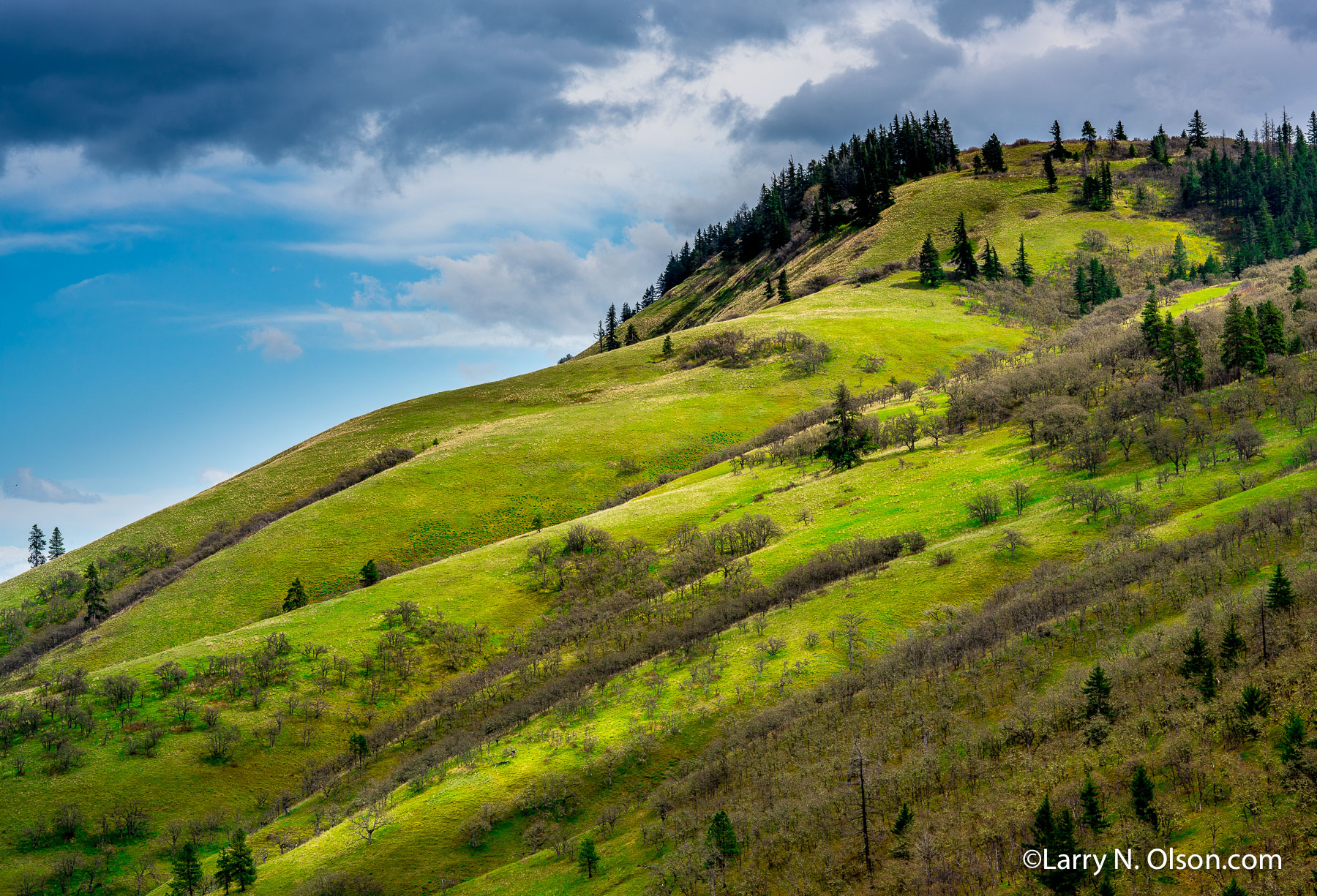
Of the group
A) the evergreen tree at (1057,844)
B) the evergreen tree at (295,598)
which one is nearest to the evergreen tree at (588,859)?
the evergreen tree at (1057,844)

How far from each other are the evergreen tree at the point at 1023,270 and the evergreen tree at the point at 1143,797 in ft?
513

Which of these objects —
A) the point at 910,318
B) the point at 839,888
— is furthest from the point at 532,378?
the point at 839,888

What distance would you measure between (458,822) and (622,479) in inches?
2701

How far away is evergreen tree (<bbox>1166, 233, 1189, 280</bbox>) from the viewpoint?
6088 inches

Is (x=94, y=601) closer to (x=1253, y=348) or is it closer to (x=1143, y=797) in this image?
(x=1143, y=797)

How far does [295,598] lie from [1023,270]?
15513 centimetres

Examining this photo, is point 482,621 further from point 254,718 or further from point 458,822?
point 458,822

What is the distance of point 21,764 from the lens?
51906 mm

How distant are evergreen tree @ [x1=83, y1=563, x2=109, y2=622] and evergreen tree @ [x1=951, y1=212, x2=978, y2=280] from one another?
6612 inches

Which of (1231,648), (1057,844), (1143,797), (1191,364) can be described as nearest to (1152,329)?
(1191,364)

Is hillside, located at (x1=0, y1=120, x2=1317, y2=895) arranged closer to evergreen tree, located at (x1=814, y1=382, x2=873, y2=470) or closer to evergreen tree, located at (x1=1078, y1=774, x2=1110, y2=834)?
evergreen tree, located at (x1=1078, y1=774, x2=1110, y2=834)

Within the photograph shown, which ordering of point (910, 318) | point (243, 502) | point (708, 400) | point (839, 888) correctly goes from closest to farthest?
1. point (839, 888)
2. point (243, 502)
3. point (708, 400)
4. point (910, 318)

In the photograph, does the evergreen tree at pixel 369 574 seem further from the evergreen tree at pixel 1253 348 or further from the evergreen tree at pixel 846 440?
the evergreen tree at pixel 1253 348

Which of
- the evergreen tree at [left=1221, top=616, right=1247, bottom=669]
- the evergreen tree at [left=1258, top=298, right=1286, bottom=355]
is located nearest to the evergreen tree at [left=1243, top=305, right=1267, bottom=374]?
the evergreen tree at [left=1258, top=298, right=1286, bottom=355]
